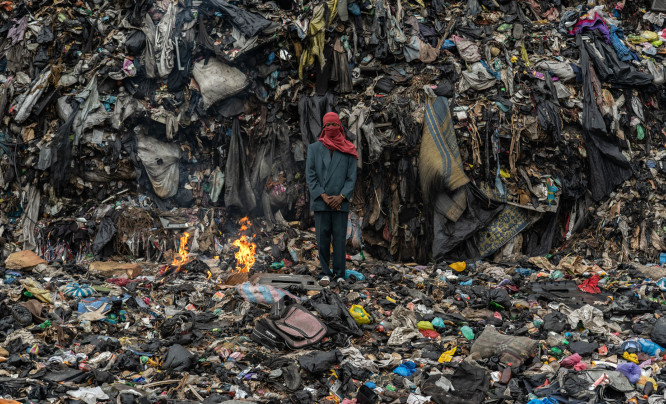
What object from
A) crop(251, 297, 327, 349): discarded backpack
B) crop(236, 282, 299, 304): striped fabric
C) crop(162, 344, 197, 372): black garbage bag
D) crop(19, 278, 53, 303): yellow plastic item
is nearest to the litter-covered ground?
crop(236, 282, 299, 304): striped fabric

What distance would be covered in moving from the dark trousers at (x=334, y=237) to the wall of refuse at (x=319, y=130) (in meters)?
1.76

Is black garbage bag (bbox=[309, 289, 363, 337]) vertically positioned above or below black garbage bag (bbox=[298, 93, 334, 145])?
below

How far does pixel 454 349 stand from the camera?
4.42 m

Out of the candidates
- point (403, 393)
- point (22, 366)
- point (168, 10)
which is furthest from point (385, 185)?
point (22, 366)

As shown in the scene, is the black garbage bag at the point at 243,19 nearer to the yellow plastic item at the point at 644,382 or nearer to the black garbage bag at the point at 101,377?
the black garbage bag at the point at 101,377

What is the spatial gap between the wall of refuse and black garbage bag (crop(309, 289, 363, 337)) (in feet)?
9.93

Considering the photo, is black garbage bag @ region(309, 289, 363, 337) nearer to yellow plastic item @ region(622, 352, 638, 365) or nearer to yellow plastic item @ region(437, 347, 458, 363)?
yellow plastic item @ region(437, 347, 458, 363)

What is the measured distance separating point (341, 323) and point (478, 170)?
412 centimetres

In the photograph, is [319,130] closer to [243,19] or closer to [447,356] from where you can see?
[243,19]

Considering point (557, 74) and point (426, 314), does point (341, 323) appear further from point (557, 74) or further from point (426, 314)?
point (557, 74)

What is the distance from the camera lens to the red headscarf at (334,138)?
6.28 metres

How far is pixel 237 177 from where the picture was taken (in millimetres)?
8102

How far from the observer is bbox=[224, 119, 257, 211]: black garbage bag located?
8.05 m

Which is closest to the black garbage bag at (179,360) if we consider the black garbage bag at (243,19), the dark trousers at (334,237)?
the dark trousers at (334,237)
